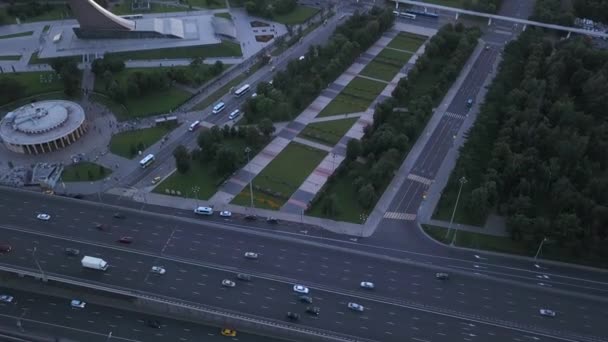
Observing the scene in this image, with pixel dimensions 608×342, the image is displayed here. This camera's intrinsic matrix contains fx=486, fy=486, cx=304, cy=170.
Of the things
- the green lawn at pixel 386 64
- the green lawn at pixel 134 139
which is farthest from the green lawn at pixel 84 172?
the green lawn at pixel 386 64

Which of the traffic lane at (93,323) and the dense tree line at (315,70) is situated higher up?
the dense tree line at (315,70)

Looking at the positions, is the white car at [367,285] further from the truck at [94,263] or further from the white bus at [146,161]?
the white bus at [146,161]

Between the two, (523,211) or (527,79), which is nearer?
(523,211)

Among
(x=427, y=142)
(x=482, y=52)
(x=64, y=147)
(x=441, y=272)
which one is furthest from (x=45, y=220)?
(x=482, y=52)

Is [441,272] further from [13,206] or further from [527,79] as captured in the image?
[13,206]

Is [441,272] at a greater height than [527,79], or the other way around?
[527,79]

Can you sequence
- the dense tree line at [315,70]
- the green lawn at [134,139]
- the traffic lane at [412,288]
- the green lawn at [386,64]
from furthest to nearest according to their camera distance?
the green lawn at [386,64]
the dense tree line at [315,70]
the green lawn at [134,139]
the traffic lane at [412,288]

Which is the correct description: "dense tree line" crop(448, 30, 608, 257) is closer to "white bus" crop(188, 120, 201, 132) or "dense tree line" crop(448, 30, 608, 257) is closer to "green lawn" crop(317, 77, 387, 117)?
"green lawn" crop(317, 77, 387, 117)
